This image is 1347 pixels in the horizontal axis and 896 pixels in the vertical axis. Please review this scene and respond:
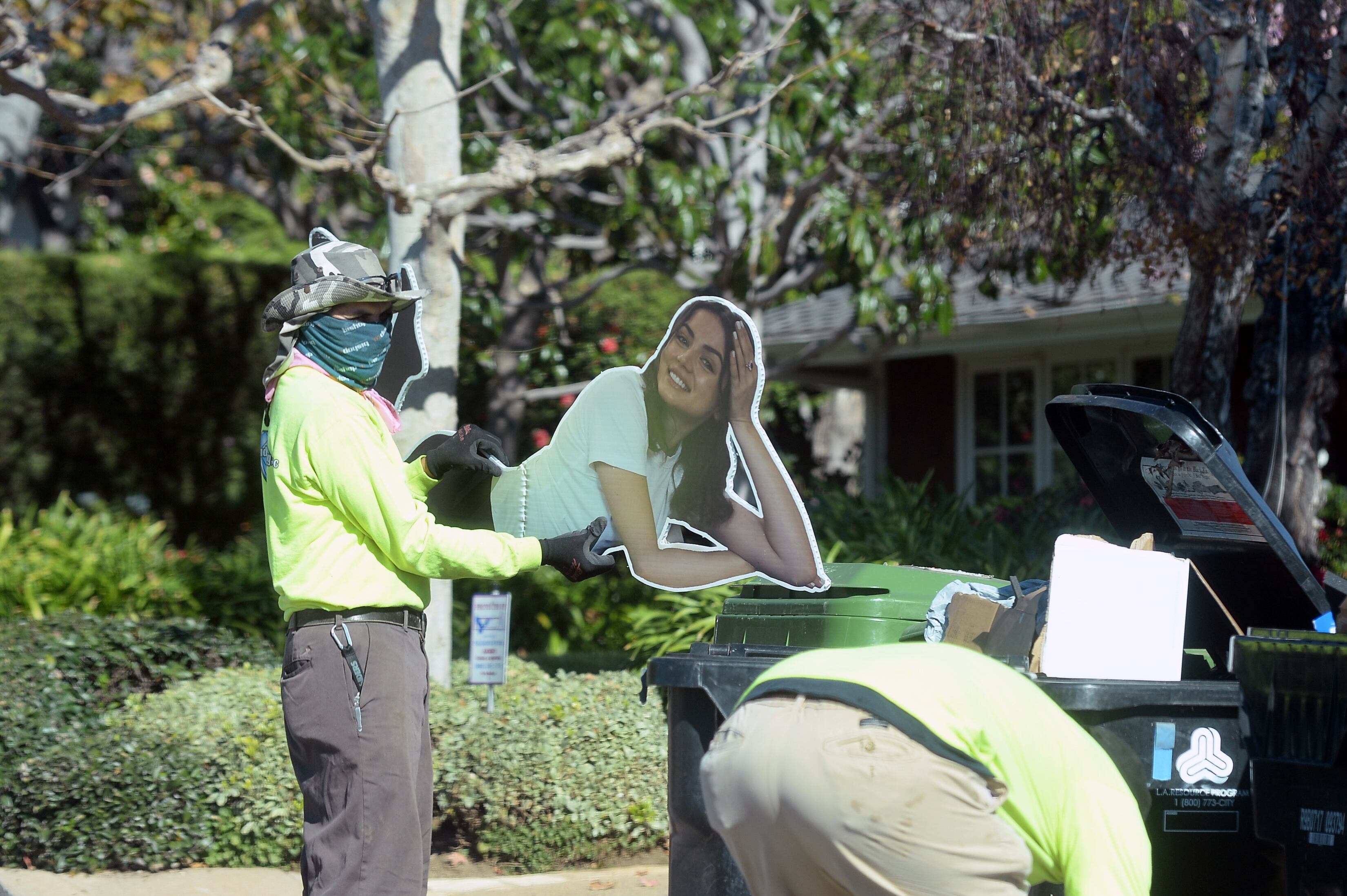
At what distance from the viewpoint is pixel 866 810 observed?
1881 millimetres

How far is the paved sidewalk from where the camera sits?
4984mm

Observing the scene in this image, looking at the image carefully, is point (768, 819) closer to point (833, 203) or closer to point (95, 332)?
point (833, 203)

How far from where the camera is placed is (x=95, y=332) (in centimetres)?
1238

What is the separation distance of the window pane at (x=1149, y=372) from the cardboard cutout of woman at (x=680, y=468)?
7.31 meters

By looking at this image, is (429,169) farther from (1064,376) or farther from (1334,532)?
(1064,376)

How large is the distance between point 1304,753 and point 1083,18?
4.76m

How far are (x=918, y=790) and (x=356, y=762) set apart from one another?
1.67 m

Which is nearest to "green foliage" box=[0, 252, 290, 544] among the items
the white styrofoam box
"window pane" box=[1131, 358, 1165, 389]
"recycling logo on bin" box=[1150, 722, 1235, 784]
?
"window pane" box=[1131, 358, 1165, 389]

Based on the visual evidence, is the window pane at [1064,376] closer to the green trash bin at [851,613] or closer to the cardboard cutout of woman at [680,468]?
the cardboard cutout of woman at [680,468]

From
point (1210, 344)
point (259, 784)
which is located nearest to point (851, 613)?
point (259, 784)

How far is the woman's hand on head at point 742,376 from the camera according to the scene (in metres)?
4.67

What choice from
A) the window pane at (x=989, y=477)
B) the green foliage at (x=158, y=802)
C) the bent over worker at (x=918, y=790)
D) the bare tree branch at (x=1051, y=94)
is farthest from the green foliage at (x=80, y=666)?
the window pane at (x=989, y=477)

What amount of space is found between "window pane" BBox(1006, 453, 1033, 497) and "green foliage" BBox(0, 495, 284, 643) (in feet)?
22.8

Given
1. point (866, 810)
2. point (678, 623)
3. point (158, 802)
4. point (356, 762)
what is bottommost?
point (158, 802)
